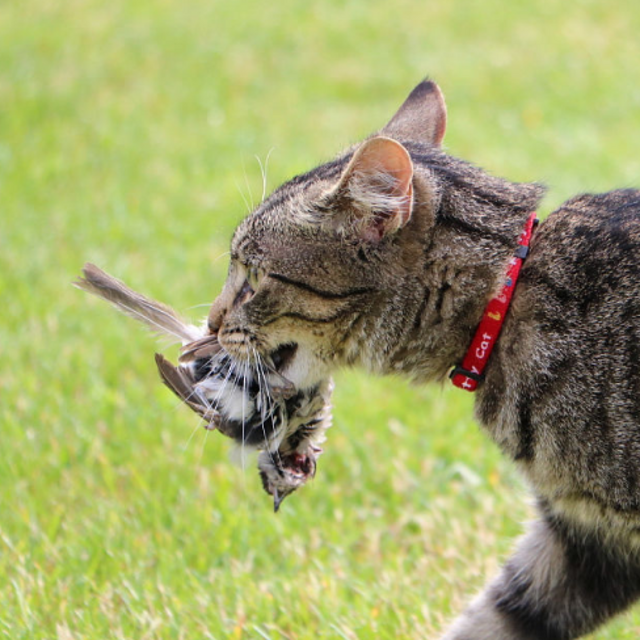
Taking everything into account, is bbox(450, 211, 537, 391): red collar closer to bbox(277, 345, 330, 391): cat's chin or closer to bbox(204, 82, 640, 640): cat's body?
bbox(204, 82, 640, 640): cat's body

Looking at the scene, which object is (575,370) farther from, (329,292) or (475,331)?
(329,292)

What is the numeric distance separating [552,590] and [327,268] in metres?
1.12

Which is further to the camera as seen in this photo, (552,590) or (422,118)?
(422,118)

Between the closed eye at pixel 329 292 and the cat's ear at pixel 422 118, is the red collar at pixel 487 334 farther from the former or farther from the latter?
the cat's ear at pixel 422 118

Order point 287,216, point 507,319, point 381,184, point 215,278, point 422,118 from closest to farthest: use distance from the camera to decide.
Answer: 1. point 381,184
2. point 507,319
3. point 287,216
4. point 422,118
5. point 215,278

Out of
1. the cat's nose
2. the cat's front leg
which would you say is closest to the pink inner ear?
the cat's nose

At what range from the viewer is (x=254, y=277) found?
9.05 ft

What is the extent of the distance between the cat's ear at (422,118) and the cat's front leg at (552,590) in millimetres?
1205

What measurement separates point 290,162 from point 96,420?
332cm

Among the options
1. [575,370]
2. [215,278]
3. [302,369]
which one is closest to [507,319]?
[575,370]

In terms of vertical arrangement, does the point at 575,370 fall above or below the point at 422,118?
below

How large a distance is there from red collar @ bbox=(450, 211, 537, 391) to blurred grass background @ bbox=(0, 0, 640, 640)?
83cm

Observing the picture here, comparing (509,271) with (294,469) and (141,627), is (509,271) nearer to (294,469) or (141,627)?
(294,469)

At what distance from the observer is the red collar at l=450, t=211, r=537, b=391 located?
255 centimetres
